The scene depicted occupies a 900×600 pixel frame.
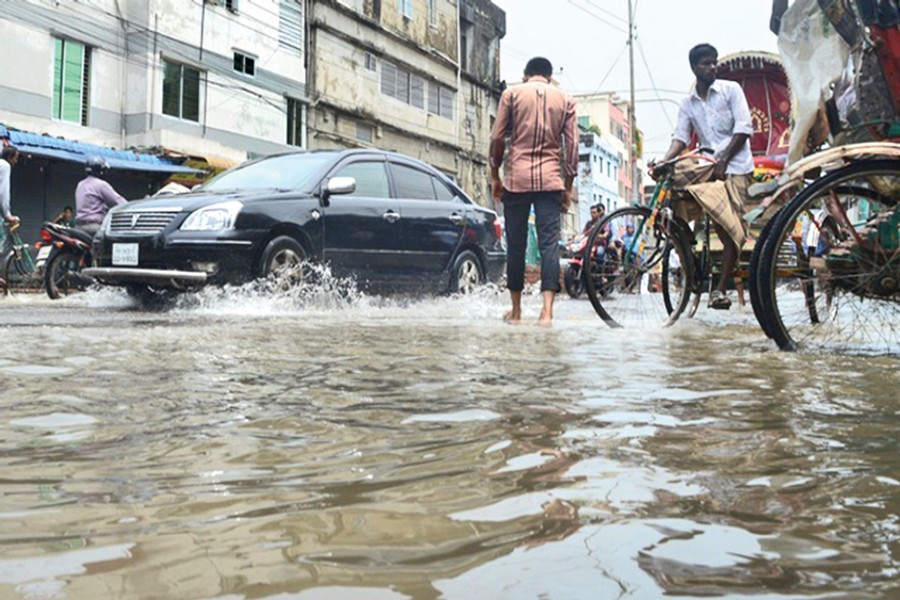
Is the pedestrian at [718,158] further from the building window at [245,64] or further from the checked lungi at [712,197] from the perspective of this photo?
the building window at [245,64]

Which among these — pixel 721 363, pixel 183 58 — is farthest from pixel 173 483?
pixel 183 58

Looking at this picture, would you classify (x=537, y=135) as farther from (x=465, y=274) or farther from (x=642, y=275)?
(x=465, y=274)

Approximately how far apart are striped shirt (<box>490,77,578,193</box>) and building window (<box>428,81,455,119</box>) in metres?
25.7

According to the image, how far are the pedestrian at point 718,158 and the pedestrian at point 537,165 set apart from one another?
759mm

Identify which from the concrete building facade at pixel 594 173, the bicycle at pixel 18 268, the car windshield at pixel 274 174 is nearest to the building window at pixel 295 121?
the bicycle at pixel 18 268

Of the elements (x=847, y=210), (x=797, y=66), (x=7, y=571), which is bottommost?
(x=7, y=571)

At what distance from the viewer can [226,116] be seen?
20953mm

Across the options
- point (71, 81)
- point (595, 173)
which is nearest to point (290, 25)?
point (71, 81)

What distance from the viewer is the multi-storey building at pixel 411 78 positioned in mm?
25359

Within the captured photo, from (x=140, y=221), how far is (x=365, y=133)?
20962 mm

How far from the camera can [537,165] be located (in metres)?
6.01

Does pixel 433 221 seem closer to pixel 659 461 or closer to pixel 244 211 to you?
pixel 244 211

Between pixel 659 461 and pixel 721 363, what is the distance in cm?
181

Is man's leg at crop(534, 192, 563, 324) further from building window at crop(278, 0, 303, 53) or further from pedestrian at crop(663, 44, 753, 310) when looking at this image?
building window at crop(278, 0, 303, 53)
